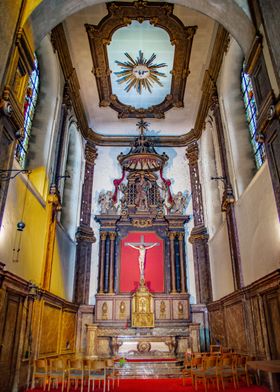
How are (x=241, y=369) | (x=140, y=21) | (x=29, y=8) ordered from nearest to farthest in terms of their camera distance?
(x=29, y=8), (x=241, y=369), (x=140, y=21)

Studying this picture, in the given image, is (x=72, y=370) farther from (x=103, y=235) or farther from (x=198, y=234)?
(x=198, y=234)

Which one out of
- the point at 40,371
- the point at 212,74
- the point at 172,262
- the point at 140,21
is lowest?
the point at 40,371

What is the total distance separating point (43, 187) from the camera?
9211 mm

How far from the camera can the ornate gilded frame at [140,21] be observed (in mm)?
10633

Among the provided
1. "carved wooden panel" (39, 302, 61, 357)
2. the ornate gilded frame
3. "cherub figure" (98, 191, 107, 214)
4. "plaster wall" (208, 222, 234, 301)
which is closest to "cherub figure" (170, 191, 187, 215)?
"plaster wall" (208, 222, 234, 301)

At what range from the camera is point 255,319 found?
7539 millimetres

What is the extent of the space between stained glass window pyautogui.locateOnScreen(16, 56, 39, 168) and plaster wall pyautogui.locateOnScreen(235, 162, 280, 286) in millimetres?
6081

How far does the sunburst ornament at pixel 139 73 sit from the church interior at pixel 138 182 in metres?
0.06

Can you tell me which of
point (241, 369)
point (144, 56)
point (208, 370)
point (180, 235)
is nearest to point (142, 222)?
point (180, 235)

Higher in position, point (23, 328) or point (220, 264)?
point (220, 264)

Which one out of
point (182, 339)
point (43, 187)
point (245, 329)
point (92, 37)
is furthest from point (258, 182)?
point (92, 37)

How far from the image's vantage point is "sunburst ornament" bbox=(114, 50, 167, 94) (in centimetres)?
1245

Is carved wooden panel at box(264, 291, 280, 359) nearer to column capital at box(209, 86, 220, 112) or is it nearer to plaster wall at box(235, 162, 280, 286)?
plaster wall at box(235, 162, 280, 286)

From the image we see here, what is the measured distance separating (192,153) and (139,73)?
13.7ft
